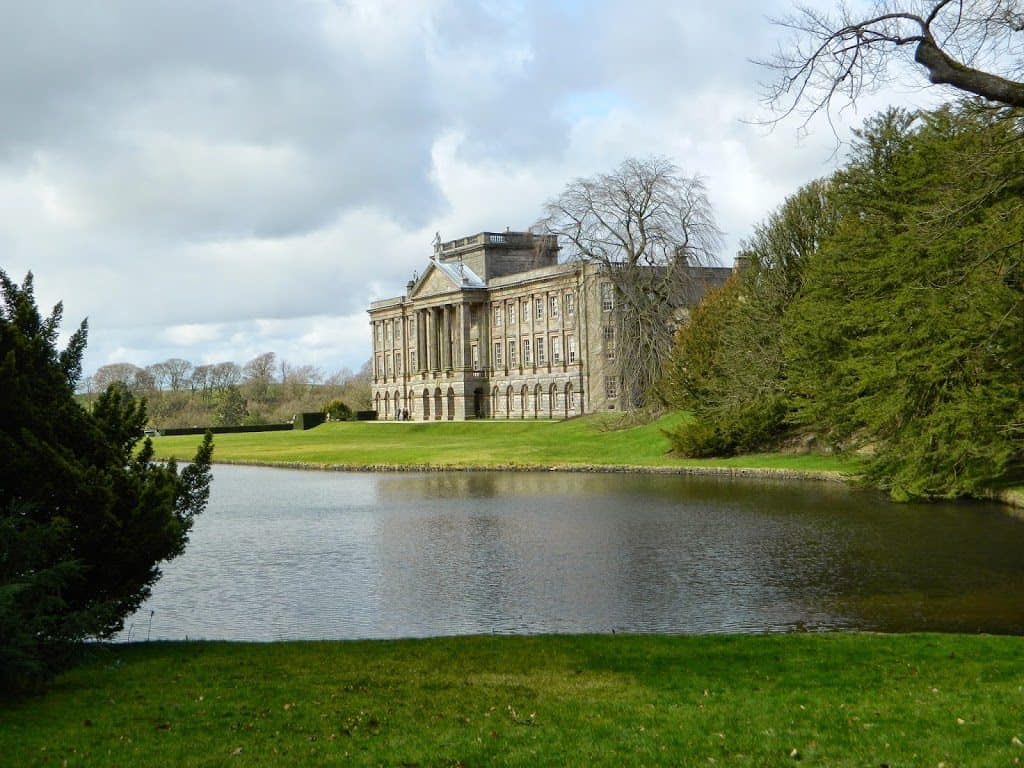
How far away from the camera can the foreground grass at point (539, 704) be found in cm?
782

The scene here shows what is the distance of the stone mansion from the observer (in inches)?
3054

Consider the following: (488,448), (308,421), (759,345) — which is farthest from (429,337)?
(759,345)

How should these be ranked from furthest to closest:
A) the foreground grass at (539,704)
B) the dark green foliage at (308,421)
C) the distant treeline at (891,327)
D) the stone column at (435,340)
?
the dark green foliage at (308,421)
the stone column at (435,340)
the distant treeline at (891,327)
the foreground grass at (539,704)

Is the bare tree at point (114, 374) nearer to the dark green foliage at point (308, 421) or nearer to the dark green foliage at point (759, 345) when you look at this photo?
the dark green foliage at point (308, 421)

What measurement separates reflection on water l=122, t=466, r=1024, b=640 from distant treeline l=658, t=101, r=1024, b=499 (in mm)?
2180

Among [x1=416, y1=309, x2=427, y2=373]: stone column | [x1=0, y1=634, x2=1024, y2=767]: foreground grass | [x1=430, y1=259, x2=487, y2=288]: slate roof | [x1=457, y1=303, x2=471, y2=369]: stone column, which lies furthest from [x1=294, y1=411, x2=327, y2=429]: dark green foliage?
[x1=0, y1=634, x2=1024, y2=767]: foreground grass

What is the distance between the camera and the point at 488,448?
5628 centimetres

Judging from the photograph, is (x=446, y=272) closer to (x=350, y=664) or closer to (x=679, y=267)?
(x=679, y=267)

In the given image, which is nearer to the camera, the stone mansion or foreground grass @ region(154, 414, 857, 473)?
foreground grass @ region(154, 414, 857, 473)

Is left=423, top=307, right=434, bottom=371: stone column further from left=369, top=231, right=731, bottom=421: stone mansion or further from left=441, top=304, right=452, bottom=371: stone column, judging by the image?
left=441, top=304, right=452, bottom=371: stone column

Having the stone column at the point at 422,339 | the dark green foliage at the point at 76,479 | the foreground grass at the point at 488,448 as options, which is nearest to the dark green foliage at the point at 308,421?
the stone column at the point at 422,339

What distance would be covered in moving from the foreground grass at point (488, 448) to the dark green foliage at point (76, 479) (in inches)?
1161

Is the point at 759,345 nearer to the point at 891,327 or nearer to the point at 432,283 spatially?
the point at 891,327

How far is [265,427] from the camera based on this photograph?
320 feet
